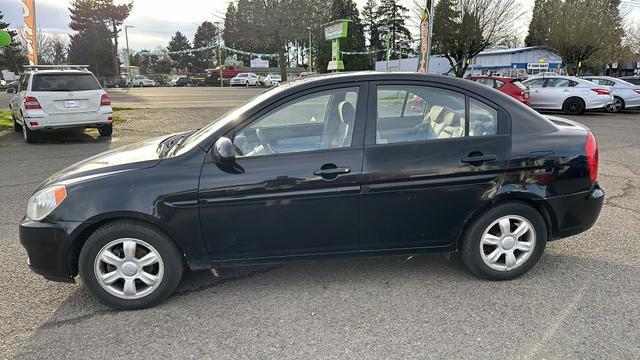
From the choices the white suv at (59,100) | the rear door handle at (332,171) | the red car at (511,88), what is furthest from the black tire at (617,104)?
the rear door handle at (332,171)

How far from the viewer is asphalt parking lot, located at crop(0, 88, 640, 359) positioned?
2.81 metres

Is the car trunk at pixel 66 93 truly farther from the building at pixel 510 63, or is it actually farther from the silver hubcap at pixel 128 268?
the building at pixel 510 63

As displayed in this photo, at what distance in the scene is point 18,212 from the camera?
545 centimetres

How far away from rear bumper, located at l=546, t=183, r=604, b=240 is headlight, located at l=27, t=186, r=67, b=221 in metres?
3.54

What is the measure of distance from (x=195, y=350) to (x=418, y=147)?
2.04m

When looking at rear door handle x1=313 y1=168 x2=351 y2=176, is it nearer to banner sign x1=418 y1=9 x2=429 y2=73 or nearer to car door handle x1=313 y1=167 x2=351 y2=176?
A: car door handle x1=313 y1=167 x2=351 y2=176

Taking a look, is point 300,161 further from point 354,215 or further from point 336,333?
point 336,333

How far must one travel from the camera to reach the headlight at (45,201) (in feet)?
10.2

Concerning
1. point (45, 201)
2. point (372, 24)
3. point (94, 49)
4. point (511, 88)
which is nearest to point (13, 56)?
point (94, 49)

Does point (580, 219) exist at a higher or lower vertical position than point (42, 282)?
higher

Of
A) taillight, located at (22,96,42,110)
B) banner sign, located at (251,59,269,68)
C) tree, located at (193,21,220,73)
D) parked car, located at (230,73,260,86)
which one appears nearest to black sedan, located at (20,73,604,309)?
taillight, located at (22,96,42,110)

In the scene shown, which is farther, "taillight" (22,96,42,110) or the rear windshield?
the rear windshield

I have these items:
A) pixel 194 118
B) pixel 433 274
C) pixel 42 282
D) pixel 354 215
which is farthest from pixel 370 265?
pixel 194 118

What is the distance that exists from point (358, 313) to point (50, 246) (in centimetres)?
213
